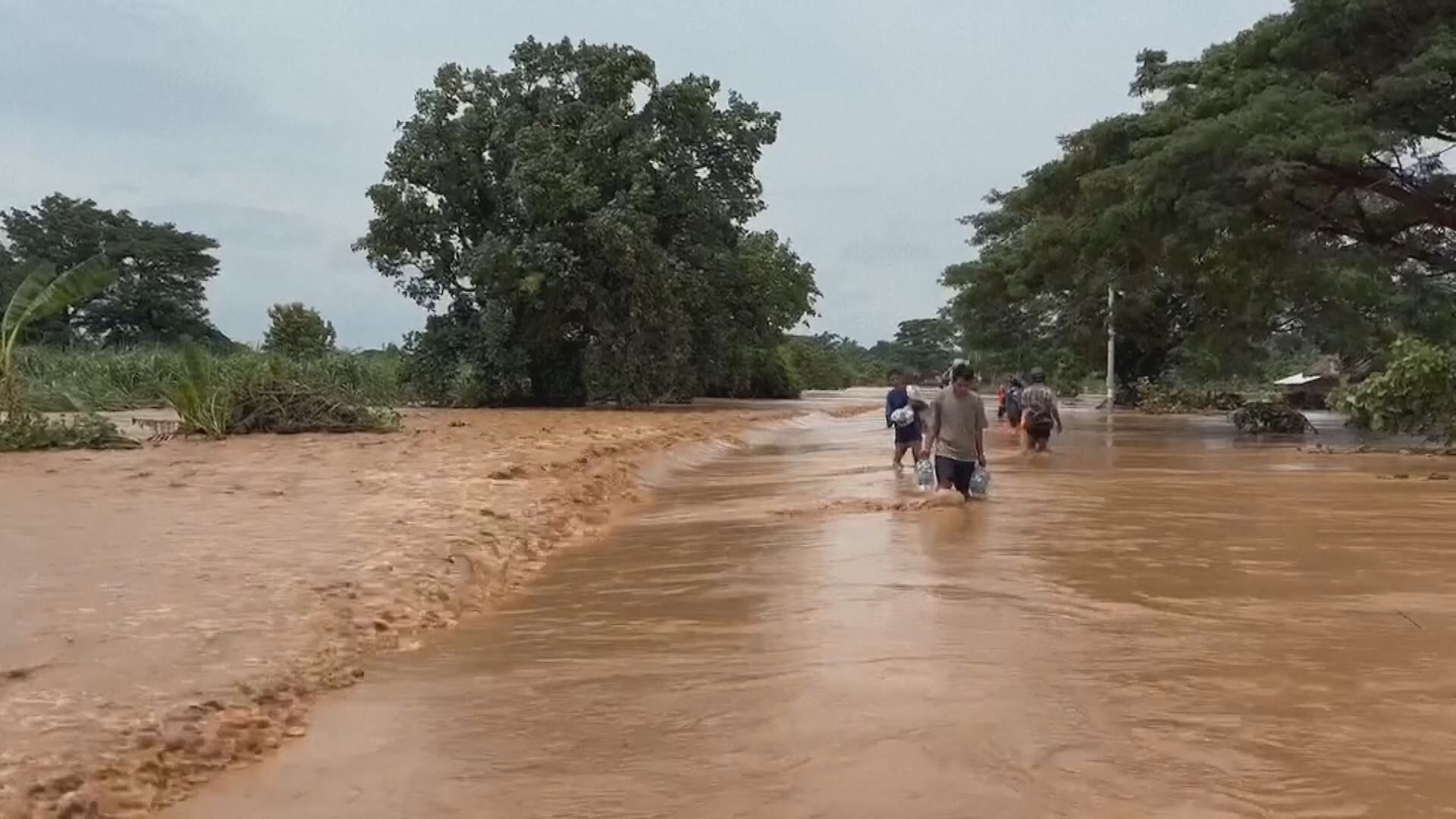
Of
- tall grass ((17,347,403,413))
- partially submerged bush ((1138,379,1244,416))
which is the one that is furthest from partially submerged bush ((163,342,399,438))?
partially submerged bush ((1138,379,1244,416))

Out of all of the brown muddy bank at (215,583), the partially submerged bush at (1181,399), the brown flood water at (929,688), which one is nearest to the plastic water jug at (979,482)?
the brown flood water at (929,688)

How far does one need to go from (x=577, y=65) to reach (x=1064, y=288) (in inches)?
655

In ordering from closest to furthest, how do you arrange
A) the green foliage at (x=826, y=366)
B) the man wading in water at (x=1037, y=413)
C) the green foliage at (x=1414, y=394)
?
the green foliage at (x=1414, y=394) < the man wading in water at (x=1037, y=413) < the green foliage at (x=826, y=366)

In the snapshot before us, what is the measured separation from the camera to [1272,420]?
2786 cm

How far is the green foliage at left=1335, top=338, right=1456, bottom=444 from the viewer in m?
19.0

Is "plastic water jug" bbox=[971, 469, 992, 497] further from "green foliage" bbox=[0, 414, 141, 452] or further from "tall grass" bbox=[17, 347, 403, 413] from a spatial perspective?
"tall grass" bbox=[17, 347, 403, 413]

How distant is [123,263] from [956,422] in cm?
4677

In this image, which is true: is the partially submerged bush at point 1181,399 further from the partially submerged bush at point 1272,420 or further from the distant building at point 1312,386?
the partially submerged bush at point 1272,420

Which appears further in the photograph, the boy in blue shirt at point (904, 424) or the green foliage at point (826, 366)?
the green foliage at point (826, 366)

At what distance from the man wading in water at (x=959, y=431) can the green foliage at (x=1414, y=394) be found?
10711mm

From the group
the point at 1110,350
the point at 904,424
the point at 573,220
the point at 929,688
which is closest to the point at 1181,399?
the point at 1110,350

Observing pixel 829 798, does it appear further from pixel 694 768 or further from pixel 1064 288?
pixel 1064 288

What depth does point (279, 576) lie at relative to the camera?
24.7ft

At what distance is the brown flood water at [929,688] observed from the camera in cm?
396
